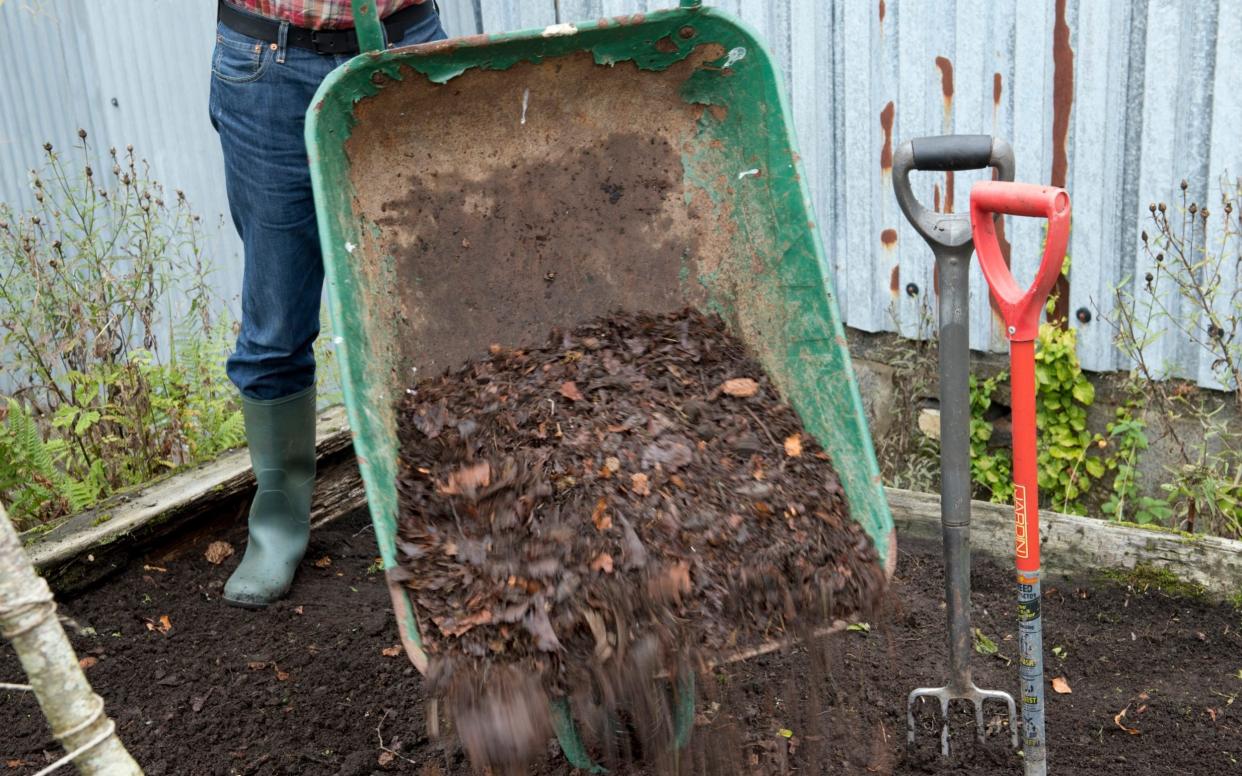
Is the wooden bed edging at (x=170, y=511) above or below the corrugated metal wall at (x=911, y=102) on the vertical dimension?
below

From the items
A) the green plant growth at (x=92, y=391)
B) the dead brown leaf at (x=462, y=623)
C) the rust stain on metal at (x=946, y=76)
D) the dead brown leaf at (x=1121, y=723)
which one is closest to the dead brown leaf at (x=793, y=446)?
the dead brown leaf at (x=462, y=623)

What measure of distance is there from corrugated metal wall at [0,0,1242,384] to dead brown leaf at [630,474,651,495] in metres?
2.06

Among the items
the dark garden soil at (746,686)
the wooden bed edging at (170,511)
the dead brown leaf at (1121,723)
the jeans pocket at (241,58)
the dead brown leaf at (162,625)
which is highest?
the jeans pocket at (241,58)

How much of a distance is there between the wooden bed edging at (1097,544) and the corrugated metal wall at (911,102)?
2.33ft

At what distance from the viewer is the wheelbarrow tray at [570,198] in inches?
93.8

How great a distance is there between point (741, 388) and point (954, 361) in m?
0.44

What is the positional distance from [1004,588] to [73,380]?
2.74 meters

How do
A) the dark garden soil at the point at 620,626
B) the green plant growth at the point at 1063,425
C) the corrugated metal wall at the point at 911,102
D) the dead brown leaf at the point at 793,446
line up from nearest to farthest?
the dark garden soil at the point at 620,626 → the dead brown leaf at the point at 793,446 → the corrugated metal wall at the point at 911,102 → the green plant growth at the point at 1063,425

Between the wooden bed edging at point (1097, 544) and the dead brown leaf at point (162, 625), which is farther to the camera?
the dead brown leaf at point (162, 625)

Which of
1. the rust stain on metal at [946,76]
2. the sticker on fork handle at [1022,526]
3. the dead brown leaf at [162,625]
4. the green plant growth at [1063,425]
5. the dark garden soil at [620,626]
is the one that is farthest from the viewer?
the rust stain on metal at [946,76]

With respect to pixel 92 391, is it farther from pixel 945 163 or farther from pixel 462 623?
pixel 945 163

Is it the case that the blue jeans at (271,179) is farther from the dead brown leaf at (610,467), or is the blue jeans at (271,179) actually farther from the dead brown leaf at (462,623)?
the dead brown leaf at (462,623)

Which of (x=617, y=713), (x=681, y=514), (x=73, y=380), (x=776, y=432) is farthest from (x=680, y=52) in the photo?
(x=73, y=380)

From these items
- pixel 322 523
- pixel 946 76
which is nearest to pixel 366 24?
pixel 322 523
